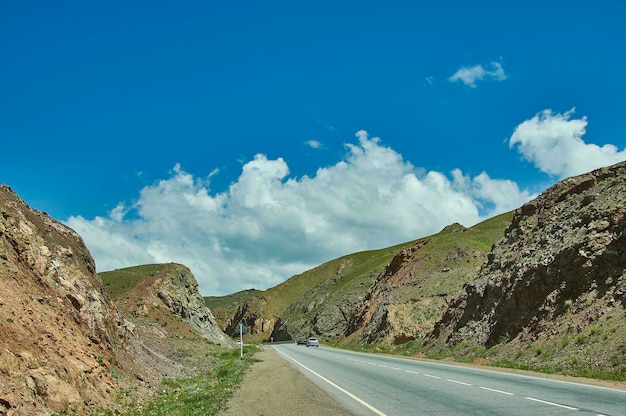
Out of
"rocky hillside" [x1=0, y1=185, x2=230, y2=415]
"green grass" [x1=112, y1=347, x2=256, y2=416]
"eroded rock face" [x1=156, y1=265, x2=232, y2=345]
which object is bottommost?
"green grass" [x1=112, y1=347, x2=256, y2=416]

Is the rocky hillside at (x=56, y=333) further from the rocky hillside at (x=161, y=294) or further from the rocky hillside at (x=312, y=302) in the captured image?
the rocky hillside at (x=312, y=302)

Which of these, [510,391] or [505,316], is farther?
[505,316]

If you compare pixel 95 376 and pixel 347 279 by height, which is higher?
pixel 347 279

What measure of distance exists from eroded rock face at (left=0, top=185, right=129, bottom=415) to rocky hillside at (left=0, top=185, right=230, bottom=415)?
3 cm

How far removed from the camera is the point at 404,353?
41.9 meters

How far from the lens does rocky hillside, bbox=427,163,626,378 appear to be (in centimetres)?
2086

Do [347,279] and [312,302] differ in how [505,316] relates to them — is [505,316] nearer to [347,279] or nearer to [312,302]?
[312,302]

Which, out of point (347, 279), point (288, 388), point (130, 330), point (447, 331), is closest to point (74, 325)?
point (288, 388)

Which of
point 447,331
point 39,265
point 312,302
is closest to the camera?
point 39,265

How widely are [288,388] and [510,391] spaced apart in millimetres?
6850

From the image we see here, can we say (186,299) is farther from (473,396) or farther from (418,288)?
(473,396)

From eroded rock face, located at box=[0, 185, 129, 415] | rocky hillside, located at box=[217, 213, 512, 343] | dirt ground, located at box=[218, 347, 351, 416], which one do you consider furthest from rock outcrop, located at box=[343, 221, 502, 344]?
eroded rock face, located at box=[0, 185, 129, 415]

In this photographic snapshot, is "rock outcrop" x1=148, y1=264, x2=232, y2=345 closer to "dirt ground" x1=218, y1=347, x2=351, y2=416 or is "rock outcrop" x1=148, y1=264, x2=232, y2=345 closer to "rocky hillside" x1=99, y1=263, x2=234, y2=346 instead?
"rocky hillside" x1=99, y1=263, x2=234, y2=346

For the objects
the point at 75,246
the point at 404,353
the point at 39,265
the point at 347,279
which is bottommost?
the point at 404,353
